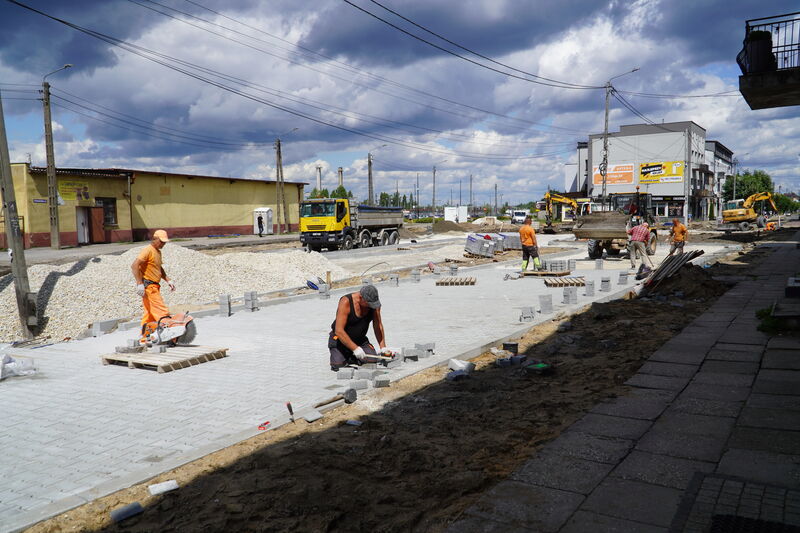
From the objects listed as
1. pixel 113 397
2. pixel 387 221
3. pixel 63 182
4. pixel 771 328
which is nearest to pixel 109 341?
pixel 113 397

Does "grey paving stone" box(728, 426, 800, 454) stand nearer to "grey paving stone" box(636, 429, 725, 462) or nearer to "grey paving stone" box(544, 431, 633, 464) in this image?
"grey paving stone" box(636, 429, 725, 462)

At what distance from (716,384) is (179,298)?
11130 mm

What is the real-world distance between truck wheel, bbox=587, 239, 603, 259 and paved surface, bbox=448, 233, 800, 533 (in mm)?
15795

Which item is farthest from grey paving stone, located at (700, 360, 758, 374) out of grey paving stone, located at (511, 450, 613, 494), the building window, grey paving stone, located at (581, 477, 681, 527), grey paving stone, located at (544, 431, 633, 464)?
the building window

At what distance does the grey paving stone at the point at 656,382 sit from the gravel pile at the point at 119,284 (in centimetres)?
982

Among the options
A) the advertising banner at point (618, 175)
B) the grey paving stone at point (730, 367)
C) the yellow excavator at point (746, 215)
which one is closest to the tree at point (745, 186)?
the advertising banner at point (618, 175)

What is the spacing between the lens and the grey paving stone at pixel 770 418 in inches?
188

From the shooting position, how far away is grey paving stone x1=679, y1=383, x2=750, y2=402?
5.62m

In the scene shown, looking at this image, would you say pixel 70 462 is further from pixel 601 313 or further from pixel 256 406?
pixel 601 313

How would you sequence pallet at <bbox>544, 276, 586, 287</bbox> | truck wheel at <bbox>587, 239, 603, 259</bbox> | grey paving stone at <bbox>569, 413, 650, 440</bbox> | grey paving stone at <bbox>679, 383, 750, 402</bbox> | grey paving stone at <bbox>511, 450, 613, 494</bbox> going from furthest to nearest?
truck wheel at <bbox>587, 239, 603, 259</bbox>, pallet at <bbox>544, 276, 586, 287</bbox>, grey paving stone at <bbox>679, 383, 750, 402</bbox>, grey paving stone at <bbox>569, 413, 650, 440</bbox>, grey paving stone at <bbox>511, 450, 613, 494</bbox>

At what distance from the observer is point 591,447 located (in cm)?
452

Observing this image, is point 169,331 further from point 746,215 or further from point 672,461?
point 746,215

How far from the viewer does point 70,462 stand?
468 centimetres

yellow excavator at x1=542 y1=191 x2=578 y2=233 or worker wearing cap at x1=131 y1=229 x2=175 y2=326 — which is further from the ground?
yellow excavator at x1=542 y1=191 x2=578 y2=233
